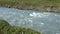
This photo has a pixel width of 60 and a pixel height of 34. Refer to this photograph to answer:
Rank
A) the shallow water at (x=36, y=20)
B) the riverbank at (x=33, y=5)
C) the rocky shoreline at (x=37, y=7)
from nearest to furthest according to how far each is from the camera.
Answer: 1. the shallow water at (x=36, y=20)
2. the rocky shoreline at (x=37, y=7)
3. the riverbank at (x=33, y=5)

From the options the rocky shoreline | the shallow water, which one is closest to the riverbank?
the rocky shoreline

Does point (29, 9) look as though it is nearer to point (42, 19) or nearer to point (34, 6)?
point (34, 6)

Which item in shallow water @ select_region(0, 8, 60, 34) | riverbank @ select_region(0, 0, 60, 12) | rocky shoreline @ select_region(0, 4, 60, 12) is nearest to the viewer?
shallow water @ select_region(0, 8, 60, 34)

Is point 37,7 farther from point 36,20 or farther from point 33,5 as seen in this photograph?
point 36,20

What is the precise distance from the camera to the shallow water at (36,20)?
32281 millimetres

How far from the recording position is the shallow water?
32281mm

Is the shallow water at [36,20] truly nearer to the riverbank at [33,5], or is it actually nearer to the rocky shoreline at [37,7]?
the rocky shoreline at [37,7]

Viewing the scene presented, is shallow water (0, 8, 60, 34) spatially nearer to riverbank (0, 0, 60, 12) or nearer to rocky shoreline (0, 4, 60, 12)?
rocky shoreline (0, 4, 60, 12)

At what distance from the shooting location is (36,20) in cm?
3859

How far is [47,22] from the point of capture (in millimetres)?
36656

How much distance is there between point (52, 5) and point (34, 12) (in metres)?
5.29

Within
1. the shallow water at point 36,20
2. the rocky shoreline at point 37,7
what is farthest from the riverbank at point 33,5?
the shallow water at point 36,20

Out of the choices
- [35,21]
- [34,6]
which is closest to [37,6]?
[34,6]

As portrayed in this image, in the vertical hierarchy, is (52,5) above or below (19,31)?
below
